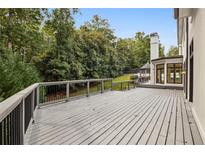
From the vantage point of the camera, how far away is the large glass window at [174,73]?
15586mm

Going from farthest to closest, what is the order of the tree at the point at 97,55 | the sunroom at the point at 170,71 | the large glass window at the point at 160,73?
the tree at the point at 97,55 → the large glass window at the point at 160,73 → the sunroom at the point at 170,71

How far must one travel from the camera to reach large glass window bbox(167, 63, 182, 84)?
15.6 metres

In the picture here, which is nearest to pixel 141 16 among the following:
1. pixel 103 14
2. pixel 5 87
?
pixel 103 14

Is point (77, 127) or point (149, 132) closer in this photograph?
point (149, 132)

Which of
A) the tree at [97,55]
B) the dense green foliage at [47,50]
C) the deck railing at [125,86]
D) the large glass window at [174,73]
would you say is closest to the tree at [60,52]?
the dense green foliage at [47,50]

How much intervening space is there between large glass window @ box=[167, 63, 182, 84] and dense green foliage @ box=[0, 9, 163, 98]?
21.7 feet

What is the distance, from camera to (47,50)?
14484mm

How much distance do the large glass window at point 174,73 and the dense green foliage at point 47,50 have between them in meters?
6.63

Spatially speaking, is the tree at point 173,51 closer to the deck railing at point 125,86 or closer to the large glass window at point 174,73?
the large glass window at point 174,73

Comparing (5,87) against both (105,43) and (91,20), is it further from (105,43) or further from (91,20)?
(91,20)

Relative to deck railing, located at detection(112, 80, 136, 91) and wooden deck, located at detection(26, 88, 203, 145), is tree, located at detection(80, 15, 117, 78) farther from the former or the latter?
wooden deck, located at detection(26, 88, 203, 145)

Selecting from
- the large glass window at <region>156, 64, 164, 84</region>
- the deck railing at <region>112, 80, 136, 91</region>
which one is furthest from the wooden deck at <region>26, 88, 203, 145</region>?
the large glass window at <region>156, 64, 164, 84</region>

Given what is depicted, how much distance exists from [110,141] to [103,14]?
77.6ft
